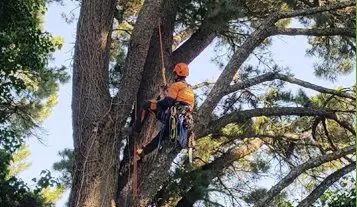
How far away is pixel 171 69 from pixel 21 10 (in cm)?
266

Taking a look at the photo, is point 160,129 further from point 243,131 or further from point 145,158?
point 243,131

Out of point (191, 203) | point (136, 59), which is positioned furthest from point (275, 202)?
point (136, 59)

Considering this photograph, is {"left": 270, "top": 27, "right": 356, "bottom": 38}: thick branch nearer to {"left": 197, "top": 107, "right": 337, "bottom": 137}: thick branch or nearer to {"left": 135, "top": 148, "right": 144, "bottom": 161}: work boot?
{"left": 197, "top": 107, "right": 337, "bottom": 137}: thick branch

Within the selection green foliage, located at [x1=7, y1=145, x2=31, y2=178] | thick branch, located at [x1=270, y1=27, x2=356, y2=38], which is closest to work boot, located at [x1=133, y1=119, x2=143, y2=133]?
thick branch, located at [x1=270, y1=27, x2=356, y2=38]

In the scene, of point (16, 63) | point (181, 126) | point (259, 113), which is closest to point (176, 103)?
point (181, 126)

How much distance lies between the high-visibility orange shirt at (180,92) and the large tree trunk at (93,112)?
0.61 metres

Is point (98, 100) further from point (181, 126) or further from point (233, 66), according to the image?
point (233, 66)

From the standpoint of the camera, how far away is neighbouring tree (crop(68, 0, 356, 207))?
18.3 feet

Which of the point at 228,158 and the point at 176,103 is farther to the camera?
the point at 228,158

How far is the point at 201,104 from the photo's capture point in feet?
18.9

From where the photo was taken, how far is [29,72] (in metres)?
9.01

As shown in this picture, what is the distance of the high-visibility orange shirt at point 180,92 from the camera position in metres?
5.59

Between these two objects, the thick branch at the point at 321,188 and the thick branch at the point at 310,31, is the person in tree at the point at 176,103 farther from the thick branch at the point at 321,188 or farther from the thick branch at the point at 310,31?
the thick branch at the point at 321,188

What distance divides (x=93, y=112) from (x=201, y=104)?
99 centimetres
